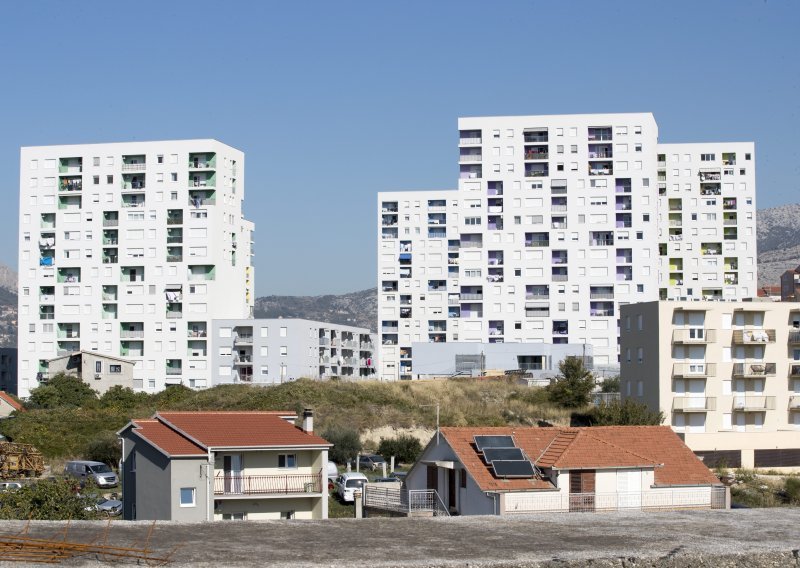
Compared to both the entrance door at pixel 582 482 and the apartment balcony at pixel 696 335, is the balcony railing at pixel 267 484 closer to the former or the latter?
the entrance door at pixel 582 482

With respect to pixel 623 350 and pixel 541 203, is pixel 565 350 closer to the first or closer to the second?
pixel 541 203

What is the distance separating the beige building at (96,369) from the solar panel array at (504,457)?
7555cm

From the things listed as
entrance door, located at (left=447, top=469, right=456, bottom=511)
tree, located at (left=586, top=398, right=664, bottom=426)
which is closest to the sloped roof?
entrance door, located at (left=447, top=469, right=456, bottom=511)

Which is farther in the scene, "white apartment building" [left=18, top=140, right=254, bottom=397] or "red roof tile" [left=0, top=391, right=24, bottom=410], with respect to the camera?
"white apartment building" [left=18, top=140, right=254, bottom=397]

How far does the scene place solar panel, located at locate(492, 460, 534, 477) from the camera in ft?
126

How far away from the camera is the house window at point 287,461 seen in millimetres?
46688

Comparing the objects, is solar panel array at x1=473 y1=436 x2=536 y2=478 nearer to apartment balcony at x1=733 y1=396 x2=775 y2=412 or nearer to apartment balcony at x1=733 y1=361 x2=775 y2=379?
apartment balcony at x1=733 y1=361 x2=775 y2=379

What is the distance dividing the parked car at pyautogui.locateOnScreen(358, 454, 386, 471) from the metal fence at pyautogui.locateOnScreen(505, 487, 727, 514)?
29753 millimetres

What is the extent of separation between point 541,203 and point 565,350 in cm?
1578

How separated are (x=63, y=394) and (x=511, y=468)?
7129cm

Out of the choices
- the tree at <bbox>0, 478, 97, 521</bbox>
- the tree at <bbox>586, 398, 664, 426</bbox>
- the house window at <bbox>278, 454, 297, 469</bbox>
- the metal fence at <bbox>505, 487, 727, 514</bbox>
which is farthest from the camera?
the tree at <bbox>586, 398, 664, 426</bbox>

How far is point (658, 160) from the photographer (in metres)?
140

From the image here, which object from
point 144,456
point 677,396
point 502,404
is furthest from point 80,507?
point 502,404

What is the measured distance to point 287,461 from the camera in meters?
46.8
